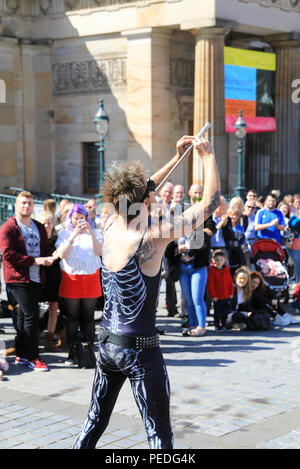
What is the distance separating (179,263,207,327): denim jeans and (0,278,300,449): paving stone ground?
1.66 feet

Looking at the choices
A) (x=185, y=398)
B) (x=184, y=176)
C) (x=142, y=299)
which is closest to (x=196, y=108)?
(x=184, y=176)

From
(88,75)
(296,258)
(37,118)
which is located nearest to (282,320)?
(296,258)

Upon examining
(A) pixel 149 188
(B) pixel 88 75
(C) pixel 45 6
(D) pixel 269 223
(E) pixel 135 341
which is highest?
(C) pixel 45 6

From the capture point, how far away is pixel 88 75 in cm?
2594

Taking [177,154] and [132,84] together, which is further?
[132,84]

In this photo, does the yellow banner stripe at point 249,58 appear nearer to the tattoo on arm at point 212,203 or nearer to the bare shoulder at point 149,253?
the tattoo on arm at point 212,203

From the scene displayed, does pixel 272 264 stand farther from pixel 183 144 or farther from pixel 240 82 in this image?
pixel 240 82

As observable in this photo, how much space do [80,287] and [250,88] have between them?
1764 cm

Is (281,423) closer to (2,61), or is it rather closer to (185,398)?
(185,398)

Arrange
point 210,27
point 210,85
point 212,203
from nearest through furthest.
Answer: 1. point 212,203
2. point 210,27
3. point 210,85

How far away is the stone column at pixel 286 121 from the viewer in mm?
26281

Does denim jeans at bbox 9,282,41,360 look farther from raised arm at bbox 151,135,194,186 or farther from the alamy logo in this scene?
the alamy logo

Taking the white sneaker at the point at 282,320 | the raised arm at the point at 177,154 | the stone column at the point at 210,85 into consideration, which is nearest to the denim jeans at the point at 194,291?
the white sneaker at the point at 282,320

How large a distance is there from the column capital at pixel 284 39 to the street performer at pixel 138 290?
74.2 feet
